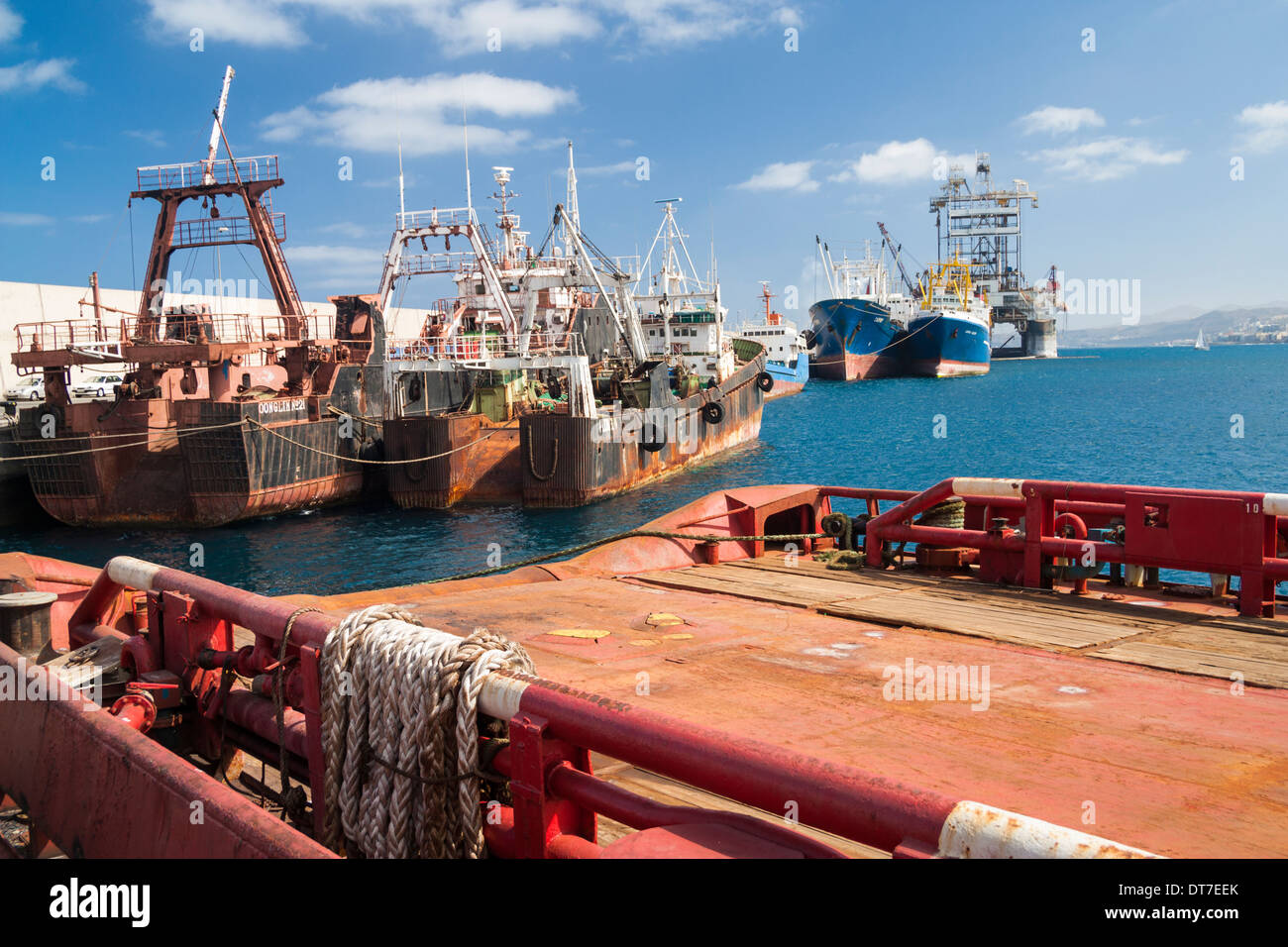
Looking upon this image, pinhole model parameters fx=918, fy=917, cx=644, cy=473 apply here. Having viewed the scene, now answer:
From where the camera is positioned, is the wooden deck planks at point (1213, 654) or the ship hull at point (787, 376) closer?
the wooden deck planks at point (1213, 654)

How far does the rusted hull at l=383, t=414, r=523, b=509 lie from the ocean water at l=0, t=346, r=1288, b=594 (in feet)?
1.88

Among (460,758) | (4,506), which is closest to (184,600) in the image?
(460,758)

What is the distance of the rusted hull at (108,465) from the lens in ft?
78.2

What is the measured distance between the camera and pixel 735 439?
40.7m

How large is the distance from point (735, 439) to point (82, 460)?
25.2m

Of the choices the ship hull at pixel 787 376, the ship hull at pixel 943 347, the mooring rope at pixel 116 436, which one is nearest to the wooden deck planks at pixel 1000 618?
the mooring rope at pixel 116 436

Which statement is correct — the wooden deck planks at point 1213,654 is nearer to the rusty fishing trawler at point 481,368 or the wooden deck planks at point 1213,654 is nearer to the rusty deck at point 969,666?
the rusty deck at point 969,666

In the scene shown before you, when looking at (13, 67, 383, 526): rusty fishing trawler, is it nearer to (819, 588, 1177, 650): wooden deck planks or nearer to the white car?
the white car

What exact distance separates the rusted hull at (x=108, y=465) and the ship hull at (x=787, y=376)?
59039 millimetres

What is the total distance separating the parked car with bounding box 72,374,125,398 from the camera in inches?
1300

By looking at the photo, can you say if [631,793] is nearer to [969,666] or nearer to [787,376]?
[969,666]

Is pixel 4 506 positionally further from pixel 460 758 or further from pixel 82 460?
pixel 460 758

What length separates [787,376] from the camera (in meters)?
84.8
